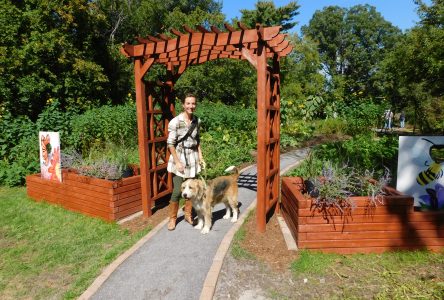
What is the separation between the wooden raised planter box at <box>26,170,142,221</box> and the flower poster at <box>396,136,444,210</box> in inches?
168

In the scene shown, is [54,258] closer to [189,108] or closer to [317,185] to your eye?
[189,108]

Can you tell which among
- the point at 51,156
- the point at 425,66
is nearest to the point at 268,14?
the point at 425,66

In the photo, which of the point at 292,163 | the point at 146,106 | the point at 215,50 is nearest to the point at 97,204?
the point at 146,106

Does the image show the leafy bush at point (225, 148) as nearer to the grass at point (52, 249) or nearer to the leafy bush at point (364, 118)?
the grass at point (52, 249)

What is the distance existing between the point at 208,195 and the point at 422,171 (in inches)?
118

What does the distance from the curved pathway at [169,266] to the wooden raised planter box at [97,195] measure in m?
0.85

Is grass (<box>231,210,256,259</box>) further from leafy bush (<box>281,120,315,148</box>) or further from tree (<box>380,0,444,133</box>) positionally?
tree (<box>380,0,444,133</box>)

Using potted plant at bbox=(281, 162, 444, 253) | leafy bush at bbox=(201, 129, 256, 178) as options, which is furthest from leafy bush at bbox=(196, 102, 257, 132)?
potted plant at bbox=(281, 162, 444, 253)

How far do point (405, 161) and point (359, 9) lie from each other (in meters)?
59.7

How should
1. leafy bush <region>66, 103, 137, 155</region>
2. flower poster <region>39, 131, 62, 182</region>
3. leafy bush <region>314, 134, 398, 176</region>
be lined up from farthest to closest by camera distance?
leafy bush <region>66, 103, 137, 155</region>
leafy bush <region>314, 134, 398, 176</region>
flower poster <region>39, 131, 62, 182</region>

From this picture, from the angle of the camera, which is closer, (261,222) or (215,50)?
(261,222)

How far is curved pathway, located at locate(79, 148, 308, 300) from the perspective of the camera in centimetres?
327

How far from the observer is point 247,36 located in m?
4.30

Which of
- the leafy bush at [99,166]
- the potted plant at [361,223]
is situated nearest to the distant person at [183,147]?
the leafy bush at [99,166]
